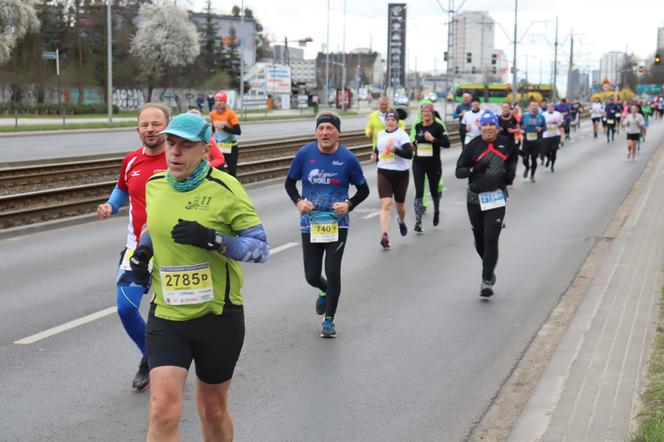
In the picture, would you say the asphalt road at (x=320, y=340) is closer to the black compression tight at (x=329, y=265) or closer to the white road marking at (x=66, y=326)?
the white road marking at (x=66, y=326)

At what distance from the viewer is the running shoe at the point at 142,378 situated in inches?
258

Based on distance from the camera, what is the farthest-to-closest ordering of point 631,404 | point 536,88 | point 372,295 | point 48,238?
point 536,88, point 48,238, point 372,295, point 631,404

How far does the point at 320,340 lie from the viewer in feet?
26.7

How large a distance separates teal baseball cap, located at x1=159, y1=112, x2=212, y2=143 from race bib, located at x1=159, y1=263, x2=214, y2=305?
58cm

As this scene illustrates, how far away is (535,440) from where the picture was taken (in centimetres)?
546

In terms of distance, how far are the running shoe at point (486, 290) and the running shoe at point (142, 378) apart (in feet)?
14.5

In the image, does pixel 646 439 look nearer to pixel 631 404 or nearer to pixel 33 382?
pixel 631 404

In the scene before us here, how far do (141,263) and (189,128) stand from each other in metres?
0.66

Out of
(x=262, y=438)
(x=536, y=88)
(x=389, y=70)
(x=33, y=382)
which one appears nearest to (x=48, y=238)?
(x=33, y=382)

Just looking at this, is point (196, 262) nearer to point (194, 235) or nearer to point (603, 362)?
point (194, 235)

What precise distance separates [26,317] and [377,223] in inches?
318

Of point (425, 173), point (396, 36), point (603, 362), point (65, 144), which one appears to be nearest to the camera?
point (603, 362)

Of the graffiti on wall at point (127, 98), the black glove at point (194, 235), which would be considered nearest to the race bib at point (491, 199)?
the black glove at point (194, 235)

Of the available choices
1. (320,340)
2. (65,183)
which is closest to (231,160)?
(65,183)
